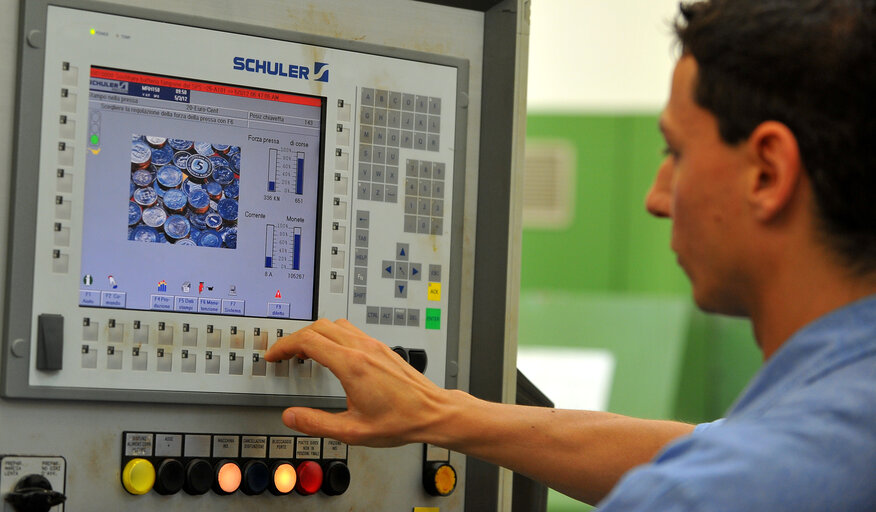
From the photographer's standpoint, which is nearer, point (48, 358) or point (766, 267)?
point (766, 267)

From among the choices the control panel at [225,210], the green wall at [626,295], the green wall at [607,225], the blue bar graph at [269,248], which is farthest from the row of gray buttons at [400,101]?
the green wall at [607,225]

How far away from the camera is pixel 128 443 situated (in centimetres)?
118

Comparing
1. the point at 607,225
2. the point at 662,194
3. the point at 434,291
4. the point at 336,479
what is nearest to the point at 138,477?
the point at 336,479

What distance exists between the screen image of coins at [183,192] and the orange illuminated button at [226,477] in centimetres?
28

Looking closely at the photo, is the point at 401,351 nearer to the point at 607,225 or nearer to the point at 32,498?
the point at 32,498

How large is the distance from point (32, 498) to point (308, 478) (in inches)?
13.5

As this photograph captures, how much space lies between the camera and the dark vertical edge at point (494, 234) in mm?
1375

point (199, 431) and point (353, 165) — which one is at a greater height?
point (353, 165)

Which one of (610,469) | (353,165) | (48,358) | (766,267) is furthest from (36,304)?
(766,267)

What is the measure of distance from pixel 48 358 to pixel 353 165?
46 centimetres

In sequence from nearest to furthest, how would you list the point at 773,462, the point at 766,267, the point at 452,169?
the point at 773,462 → the point at 766,267 → the point at 452,169

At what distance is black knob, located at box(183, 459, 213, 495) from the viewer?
46.7 inches

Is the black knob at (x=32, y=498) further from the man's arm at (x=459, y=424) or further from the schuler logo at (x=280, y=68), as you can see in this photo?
the schuler logo at (x=280, y=68)

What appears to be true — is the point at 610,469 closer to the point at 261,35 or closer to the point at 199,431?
the point at 199,431
